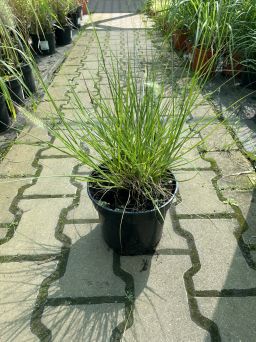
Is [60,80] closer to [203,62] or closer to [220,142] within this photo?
[203,62]

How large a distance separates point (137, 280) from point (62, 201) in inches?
27.9

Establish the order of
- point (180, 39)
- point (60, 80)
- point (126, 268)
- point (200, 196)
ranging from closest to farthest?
point (126, 268)
point (200, 196)
point (60, 80)
point (180, 39)

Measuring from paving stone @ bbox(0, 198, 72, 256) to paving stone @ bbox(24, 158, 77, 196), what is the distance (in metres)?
0.08

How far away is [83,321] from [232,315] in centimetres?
61

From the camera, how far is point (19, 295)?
4.80 feet

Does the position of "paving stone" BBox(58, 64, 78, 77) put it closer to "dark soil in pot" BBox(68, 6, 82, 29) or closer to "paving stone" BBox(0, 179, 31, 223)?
"dark soil in pot" BBox(68, 6, 82, 29)

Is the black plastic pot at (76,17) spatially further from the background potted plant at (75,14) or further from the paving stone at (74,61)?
the paving stone at (74,61)

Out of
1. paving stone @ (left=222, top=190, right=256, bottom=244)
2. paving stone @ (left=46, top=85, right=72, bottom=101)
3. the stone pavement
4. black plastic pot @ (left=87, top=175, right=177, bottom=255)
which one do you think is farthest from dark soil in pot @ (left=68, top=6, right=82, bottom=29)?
black plastic pot @ (left=87, top=175, right=177, bottom=255)

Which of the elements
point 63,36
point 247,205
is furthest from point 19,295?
point 63,36

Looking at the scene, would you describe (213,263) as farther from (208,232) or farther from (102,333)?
(102,333)

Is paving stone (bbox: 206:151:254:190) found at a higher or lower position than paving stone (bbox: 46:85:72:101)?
lower

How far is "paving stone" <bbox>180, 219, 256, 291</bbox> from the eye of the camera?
4.94ft

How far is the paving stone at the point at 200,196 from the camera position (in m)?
1.91

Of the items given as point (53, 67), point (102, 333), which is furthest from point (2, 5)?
point (53, 67)
